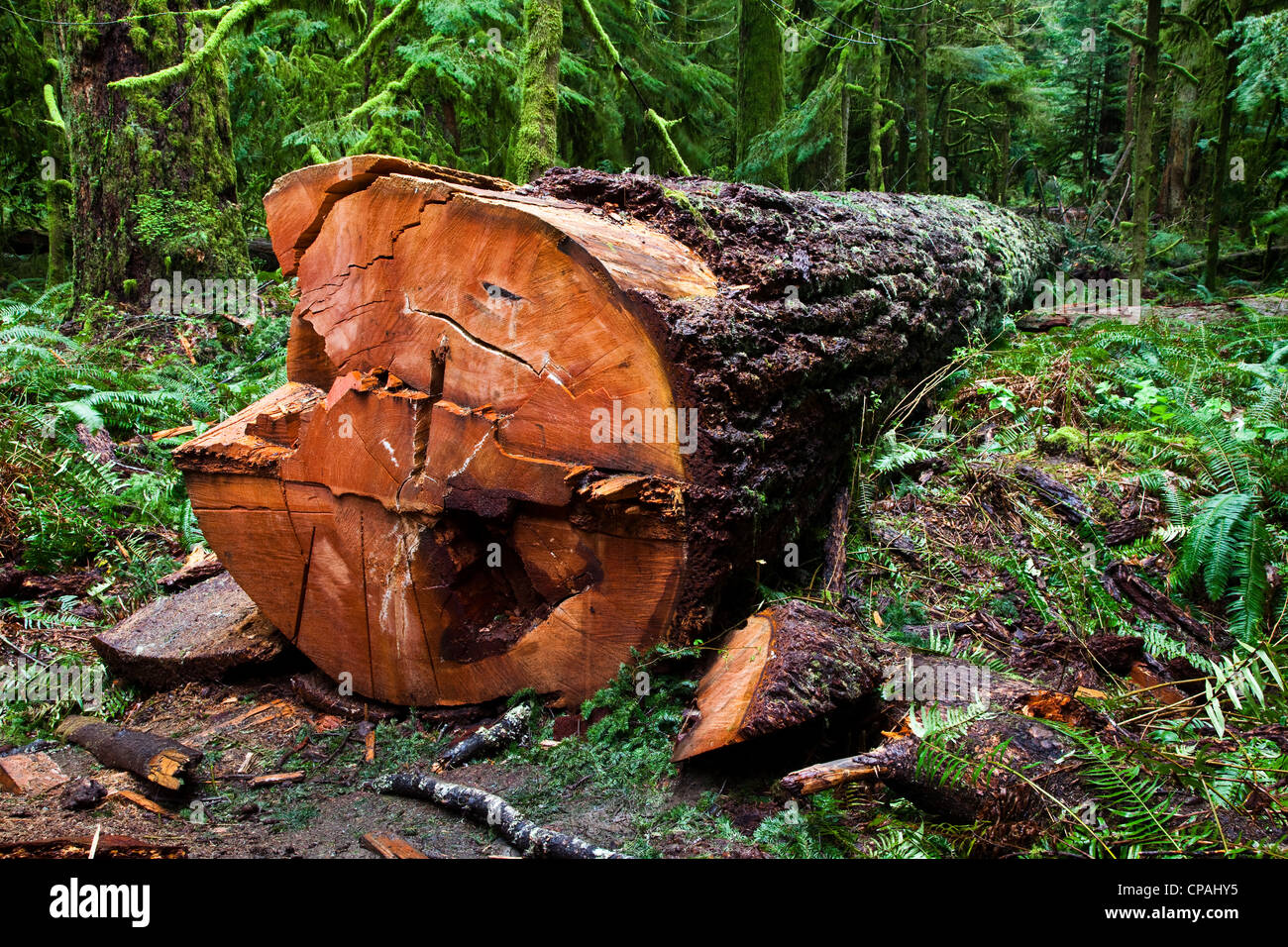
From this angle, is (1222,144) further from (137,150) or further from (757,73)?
(137,150)

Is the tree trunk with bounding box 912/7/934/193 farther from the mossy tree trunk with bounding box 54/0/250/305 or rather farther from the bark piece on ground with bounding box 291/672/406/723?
the bark piece on ground with bounding box 291/672/406/723

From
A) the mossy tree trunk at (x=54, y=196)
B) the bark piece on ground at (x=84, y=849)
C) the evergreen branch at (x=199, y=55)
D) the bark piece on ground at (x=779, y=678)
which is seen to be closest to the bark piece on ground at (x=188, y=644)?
the bark piece on ground at (x=84, y=849)

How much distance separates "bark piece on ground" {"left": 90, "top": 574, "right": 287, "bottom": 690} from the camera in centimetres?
348

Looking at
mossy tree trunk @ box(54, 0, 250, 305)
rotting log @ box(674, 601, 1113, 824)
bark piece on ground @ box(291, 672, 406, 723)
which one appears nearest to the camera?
rotting log @ box(674, 601, 1113, 824)

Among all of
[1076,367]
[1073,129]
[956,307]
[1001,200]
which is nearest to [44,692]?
[956,307]

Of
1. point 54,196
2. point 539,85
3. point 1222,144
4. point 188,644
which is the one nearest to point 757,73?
point 539,85

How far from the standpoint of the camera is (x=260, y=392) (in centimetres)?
557

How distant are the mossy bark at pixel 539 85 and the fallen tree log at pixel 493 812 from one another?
17.9 ft

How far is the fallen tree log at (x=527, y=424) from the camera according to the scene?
2.62 m

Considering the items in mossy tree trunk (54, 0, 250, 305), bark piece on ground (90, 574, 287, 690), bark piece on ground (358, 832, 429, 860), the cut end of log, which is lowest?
bark piece on ground (358, 832, 429, 860)

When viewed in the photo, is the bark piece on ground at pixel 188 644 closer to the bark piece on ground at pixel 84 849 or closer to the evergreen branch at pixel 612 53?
the bark piece on ground at pixel 84 849

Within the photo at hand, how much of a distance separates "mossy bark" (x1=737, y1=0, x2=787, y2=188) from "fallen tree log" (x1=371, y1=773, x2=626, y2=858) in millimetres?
9900

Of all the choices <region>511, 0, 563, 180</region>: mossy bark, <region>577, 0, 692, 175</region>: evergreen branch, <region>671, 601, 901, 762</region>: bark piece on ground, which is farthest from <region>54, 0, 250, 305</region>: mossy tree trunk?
<region>671, 601, 901, 762</region>: bark piece on ground
